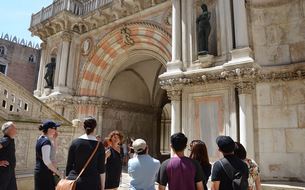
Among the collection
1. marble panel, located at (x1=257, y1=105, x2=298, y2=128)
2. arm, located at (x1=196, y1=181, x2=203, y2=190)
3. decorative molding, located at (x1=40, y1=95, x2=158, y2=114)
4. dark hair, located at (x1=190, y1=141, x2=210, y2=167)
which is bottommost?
arm, located at (x1=196, y1=181, x2=203, y2=190)

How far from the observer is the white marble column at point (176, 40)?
26.8ft

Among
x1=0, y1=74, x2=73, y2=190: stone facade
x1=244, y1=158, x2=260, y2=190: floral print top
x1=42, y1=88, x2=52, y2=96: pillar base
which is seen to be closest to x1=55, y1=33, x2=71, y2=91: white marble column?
x1=42, y1=88, x2=52, y2=96: pillar base

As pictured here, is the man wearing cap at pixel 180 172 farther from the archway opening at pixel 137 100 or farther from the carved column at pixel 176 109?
the archway opening at pixel 137 100

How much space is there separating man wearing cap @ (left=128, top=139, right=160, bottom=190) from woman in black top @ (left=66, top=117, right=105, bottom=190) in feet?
1.33

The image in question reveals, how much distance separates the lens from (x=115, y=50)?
12.0 meters

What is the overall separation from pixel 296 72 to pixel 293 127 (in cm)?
149

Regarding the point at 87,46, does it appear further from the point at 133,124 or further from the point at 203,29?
the point at 203,29

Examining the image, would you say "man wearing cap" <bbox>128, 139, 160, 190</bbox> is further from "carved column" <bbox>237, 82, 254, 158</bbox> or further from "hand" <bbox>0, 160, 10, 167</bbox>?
"carved column" <bbox>237, 82, 254, 158</bbox>

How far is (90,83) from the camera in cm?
1244

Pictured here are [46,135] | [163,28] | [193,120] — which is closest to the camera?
[46,135]

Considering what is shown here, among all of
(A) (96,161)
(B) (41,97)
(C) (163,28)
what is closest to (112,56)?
(C) (163,28)

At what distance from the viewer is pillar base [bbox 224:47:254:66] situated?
680 centimetres

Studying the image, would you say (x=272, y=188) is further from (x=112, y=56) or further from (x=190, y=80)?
(x=112, y=56)

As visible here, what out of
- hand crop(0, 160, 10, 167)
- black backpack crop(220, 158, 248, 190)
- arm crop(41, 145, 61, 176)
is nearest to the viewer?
black backpack crop(220, 158, 248, 190)
